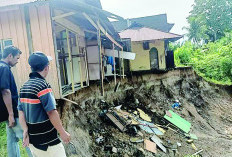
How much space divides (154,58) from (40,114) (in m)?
13.5

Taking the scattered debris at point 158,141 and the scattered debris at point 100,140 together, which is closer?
the scattered debris at point 100,140

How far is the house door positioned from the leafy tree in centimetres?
2107

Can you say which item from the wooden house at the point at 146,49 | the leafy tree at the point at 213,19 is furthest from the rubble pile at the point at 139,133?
the leafy tree at the point at 213,19

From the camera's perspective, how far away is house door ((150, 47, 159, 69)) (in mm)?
15328

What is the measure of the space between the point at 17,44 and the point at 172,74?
12.6 meters

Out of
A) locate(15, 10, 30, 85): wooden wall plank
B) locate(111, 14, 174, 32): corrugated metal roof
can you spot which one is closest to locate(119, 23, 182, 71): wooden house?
locate(15, 10, 30, 85): wooden wall plank

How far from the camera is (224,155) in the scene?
374 inches

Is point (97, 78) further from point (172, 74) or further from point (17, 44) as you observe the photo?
point (172, 74)

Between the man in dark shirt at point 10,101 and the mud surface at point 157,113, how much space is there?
228 cm

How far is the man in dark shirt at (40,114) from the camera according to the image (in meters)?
2.48

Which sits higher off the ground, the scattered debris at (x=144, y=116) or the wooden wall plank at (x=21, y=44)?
the wooden wall plank at (x=21, y=44)

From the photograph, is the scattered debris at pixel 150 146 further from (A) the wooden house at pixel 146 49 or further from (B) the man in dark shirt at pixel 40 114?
(A) the wooden house at pixel 146 49

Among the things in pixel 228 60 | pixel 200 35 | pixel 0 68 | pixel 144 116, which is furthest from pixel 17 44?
pixel 200 35

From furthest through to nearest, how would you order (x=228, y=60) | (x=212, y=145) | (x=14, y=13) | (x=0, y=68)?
(x=228, y=60) < (x=212, y=145) < (x=14, y=13) < (x=0, y=68)
